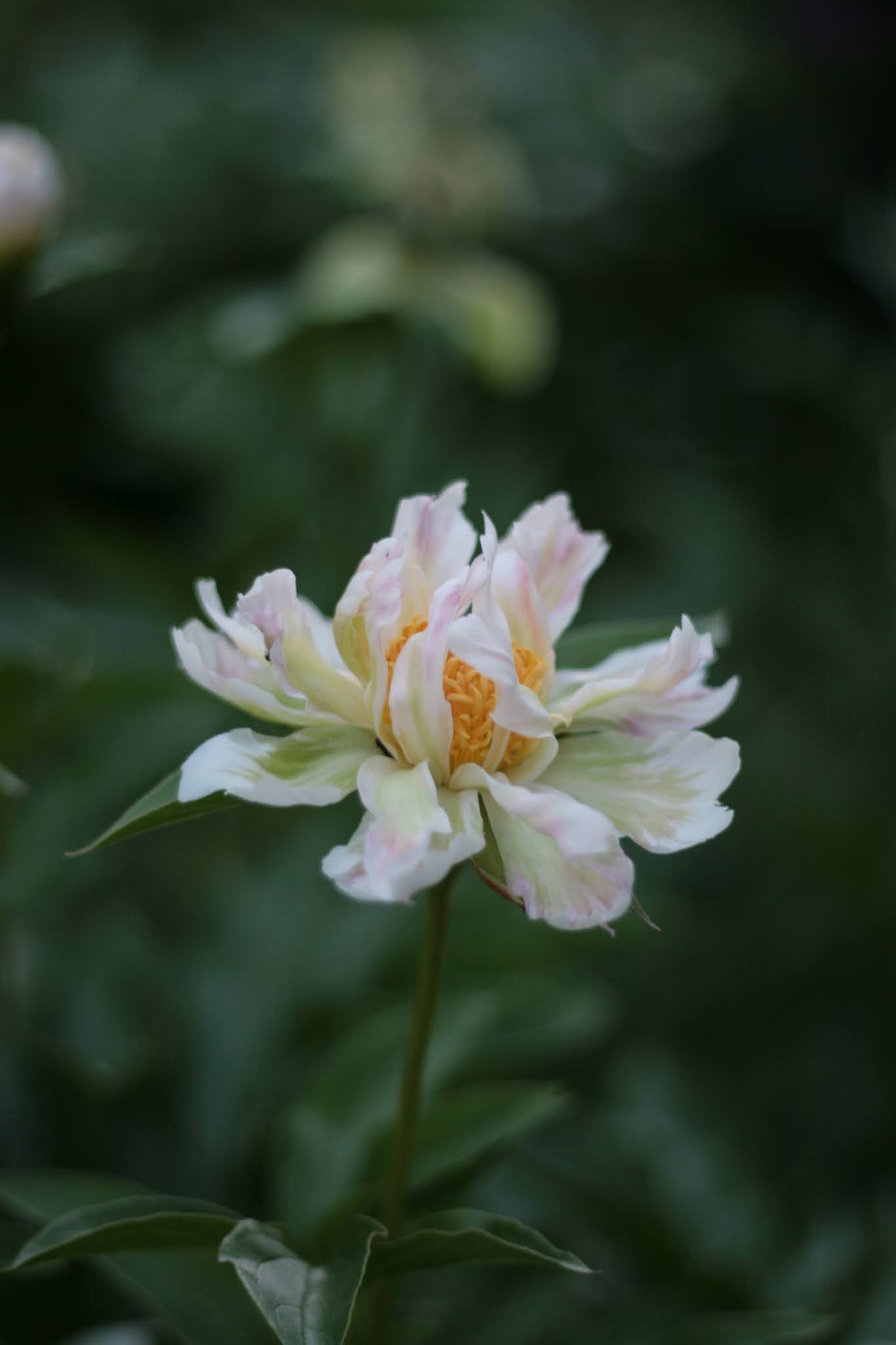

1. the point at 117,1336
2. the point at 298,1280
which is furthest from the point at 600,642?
the point at 117,1336

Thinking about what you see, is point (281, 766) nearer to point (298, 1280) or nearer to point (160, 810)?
point (160, 810)

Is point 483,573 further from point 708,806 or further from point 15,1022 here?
point 15,1022

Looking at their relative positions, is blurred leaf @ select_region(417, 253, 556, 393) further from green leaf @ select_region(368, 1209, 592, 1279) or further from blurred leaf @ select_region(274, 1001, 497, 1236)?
green leaf @ select_region(368, 1209, 592, 1279)

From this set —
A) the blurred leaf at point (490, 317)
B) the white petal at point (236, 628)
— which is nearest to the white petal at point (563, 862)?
the white petal at point (236, 628)

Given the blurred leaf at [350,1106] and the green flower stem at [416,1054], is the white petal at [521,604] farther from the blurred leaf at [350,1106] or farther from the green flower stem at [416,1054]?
the blurred leaf at [350,1106]

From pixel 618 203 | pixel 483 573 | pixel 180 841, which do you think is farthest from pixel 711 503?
pixel 483 573

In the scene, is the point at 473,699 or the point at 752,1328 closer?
the point at 473,699

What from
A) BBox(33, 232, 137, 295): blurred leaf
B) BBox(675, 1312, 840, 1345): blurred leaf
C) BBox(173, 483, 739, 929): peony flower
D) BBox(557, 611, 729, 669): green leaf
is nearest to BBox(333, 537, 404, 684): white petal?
BBox(173, 483, 739, 929): peony flower
